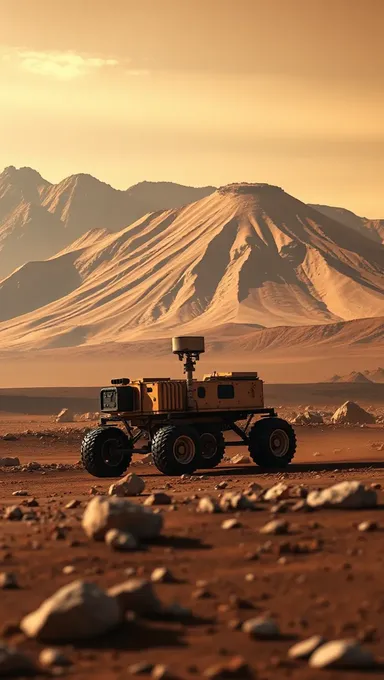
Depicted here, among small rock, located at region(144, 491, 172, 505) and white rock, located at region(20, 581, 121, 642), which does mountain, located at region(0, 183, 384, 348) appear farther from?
white rock, located at region(20, 581, 121, 642)

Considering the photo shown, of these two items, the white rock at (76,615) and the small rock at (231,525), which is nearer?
the white rock at (76,615)

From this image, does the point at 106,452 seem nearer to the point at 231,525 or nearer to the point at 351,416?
the point at 231,525

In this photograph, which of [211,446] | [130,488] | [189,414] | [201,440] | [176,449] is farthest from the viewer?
[211,446]

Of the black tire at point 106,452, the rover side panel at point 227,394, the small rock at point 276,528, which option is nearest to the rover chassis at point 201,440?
the black tire at point 106,452

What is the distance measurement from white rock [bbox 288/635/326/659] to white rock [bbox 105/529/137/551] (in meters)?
3.04

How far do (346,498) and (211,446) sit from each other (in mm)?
13455

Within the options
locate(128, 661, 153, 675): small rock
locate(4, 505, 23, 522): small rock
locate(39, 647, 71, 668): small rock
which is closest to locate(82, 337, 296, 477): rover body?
locate(4, 505, 23, 522): small rock

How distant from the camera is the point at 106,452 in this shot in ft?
82.6

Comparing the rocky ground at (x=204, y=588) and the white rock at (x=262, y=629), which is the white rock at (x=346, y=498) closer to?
the rocky ground at (x=204, y=588)

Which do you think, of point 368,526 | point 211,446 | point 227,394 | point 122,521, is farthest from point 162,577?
point 211,446

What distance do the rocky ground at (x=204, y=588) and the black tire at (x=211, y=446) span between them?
10.6 metres

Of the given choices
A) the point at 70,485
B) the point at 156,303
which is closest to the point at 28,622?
the point at 70,485

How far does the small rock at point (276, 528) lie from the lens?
1089 centimetres

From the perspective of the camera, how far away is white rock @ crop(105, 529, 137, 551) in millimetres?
9953
